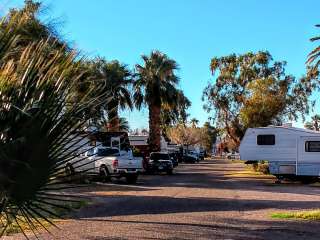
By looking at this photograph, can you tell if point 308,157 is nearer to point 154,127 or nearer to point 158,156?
point 158,156

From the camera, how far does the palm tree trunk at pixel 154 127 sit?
1874 inches

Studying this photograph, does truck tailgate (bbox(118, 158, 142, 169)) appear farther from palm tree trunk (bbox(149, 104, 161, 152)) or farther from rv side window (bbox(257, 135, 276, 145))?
palm tree trunk (bbox(149, 104, 161, 152))

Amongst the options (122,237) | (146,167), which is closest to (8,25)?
(122,237)

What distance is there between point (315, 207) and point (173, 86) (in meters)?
31.1

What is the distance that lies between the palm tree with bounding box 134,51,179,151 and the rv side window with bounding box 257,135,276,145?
47.2 ft

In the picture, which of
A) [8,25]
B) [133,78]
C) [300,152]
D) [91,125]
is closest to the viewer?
[8,25]

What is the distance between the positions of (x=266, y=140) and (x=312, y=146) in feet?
8.63

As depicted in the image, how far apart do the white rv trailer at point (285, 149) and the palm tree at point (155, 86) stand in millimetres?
14156

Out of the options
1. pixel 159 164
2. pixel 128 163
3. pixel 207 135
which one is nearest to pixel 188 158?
pixel 159 164

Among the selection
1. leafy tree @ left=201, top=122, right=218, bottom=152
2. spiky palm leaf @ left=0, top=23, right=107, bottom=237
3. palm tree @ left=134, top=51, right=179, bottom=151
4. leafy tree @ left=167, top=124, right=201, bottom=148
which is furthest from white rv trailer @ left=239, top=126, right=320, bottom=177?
leafy tree @ left=201, top=122, right=218, bottom=152

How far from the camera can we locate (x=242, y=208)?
679 inches

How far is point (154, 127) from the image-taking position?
48.3 m

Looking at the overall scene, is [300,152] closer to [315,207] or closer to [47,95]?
[315,207]

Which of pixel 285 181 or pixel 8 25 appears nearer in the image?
pixel 8 25
